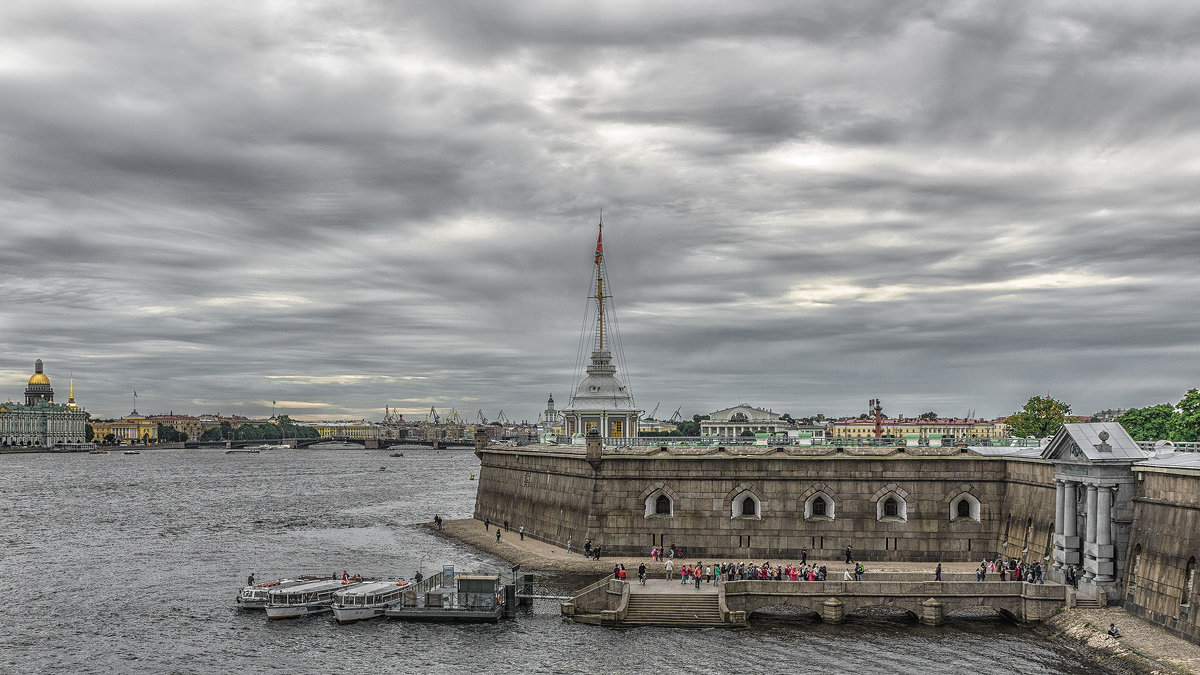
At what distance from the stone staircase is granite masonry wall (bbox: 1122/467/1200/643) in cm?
1575

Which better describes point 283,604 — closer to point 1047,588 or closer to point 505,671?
point 505,671

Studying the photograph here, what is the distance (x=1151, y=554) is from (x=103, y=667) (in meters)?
39.5

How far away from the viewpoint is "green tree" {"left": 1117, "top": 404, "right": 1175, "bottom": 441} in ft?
260

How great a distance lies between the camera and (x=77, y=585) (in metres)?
55.6

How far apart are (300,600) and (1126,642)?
111 feet

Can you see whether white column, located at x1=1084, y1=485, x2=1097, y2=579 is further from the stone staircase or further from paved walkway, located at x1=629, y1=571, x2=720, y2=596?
paved walkway, located at x1=629, y1=571, x2=720, y2=596

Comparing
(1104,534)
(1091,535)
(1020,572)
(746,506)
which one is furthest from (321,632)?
(1104,534)

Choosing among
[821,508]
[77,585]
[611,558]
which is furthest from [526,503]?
[77,585]

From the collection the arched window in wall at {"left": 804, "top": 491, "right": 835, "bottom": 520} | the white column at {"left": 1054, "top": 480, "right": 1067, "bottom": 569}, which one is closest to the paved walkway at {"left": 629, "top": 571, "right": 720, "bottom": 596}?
the arched window in wall at {"left": 804, "top": 491, "right": 835, "bottom": 520}

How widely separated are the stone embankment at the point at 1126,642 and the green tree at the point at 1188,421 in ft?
131

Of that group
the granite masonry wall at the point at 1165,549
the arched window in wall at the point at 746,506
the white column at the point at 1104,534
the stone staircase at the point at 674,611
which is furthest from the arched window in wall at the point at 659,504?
the granite masonry wall at the point at 1165,549

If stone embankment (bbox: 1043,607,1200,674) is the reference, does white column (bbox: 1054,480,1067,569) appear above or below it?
above

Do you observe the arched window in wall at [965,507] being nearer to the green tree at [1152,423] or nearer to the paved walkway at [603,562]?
the paved walkway at [603,562]

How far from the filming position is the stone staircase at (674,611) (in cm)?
4103
